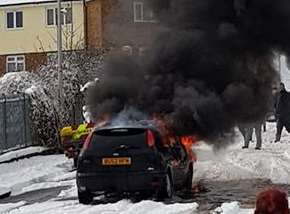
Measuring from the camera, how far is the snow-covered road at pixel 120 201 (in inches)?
495

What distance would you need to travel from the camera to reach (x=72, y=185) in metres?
16.6

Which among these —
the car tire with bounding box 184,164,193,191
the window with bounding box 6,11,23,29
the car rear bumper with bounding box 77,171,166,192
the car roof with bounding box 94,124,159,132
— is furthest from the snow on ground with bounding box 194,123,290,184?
the window with bounding box 6,11,23,29

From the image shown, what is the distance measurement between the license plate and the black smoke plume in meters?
2.13

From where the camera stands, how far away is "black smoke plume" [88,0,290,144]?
15344 millimetres

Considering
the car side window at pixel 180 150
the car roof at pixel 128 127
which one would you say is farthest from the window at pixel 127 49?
the car roof at pixel 128 127

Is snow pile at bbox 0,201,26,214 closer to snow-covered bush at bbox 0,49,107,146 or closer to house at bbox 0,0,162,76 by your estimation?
snow-covered bush at bbox 0,49,107,146

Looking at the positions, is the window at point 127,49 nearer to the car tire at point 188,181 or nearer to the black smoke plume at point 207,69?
the black smoke plume at point 207,69

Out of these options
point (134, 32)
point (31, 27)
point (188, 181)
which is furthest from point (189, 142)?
point (31, 27)

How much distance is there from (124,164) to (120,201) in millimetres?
665

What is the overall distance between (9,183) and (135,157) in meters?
5.01

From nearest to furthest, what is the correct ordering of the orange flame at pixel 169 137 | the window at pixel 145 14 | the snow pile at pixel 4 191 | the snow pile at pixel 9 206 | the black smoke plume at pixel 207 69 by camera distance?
the snow pile at pixel 9 206 < the orange flame at pixel 169 137 < the black smoke plume at pixel 207 69 < the snow pile at pixel 4 191 < the window at pixel 145 14

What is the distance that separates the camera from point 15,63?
48.3 metres

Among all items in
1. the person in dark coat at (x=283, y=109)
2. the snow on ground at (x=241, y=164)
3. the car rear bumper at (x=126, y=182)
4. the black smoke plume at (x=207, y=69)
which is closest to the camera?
the car rear bumper at (x=126, y=182)

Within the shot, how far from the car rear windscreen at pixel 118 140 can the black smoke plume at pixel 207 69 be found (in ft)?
5.62
